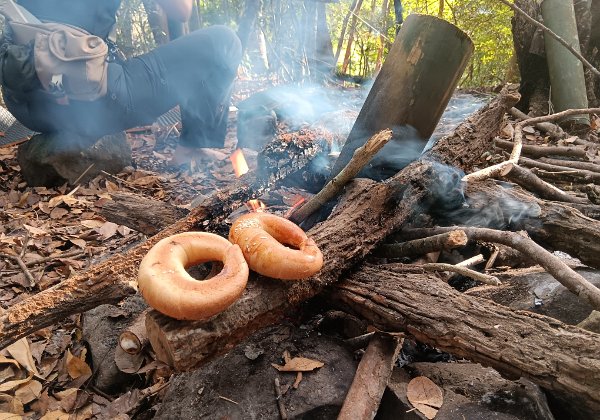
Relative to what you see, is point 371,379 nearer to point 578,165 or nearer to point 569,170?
point 569,170

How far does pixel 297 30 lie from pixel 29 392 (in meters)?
9.67

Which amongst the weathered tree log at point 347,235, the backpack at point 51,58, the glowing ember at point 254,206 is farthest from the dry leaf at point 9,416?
the backpack at point 51,58

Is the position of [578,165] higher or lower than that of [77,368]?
higher

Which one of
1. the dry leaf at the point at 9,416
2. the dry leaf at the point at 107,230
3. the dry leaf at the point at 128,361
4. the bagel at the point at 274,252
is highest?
the bagel at the point at 274,252

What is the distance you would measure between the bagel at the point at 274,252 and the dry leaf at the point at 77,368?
1.46 meters

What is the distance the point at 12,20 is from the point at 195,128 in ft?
8.49

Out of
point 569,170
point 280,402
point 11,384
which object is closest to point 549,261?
point 280,402

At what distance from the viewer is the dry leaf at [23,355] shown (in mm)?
2637

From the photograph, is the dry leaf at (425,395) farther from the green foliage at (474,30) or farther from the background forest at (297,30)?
the green foliage at (474,30)

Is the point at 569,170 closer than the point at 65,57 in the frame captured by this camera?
No

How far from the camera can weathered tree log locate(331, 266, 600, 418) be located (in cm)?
170

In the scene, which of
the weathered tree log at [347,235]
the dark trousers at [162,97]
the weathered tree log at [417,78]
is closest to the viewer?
the weathered tree log at [347,235]

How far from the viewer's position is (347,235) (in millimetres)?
2531

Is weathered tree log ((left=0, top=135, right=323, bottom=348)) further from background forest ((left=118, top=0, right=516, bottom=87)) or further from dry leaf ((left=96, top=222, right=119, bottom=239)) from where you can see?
background forest ((left=118, top=0, right=516, bottom=87))
